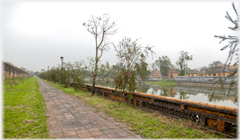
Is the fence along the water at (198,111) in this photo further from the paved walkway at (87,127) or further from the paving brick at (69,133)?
the paving brick at (69,133)

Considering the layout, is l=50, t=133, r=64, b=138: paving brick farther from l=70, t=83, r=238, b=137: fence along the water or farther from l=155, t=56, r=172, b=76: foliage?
l=155, t=56, r=172, b=76: foliage

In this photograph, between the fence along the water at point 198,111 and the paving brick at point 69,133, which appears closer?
the fence along the water at point 198,111

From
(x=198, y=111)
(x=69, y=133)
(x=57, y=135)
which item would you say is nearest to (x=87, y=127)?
(x=69, y=133)

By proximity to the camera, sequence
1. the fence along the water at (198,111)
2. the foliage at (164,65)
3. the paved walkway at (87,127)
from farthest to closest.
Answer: the foliage at (164,65) → the paved walkway at (87,127) → the fence along the water at (198,111)

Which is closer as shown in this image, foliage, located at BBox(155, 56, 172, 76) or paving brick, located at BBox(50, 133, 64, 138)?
paving brick, located at BBox(50, 133, 64, 138)

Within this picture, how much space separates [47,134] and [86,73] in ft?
25.5

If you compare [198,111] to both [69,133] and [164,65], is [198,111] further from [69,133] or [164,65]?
[164,65]

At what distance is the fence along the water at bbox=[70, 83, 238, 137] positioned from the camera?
9.34ft

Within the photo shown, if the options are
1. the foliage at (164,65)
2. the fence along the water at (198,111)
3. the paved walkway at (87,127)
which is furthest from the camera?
the foliage at (164,65)

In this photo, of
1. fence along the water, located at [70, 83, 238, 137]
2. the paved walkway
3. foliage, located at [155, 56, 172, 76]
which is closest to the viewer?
fence along the water, located at [70, 83, 238, 137]

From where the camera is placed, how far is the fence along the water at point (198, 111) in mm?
2846

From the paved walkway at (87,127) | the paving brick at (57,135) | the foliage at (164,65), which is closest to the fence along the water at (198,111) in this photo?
the paved walkway at (87,127)

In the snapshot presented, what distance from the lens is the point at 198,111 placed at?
3430 mm

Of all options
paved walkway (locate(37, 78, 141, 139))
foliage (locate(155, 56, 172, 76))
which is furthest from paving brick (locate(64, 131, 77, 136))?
foliage (locate(155, 56, 172, 76))
